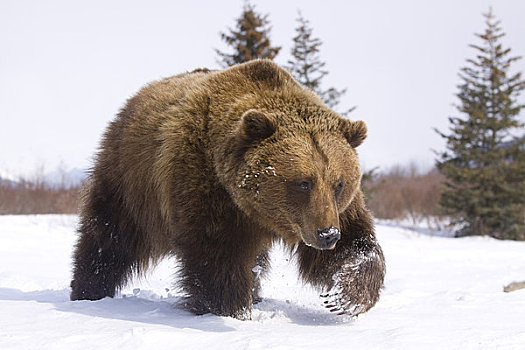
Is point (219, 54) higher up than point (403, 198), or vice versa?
point (219, 54)

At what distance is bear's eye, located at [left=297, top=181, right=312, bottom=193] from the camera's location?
371cm

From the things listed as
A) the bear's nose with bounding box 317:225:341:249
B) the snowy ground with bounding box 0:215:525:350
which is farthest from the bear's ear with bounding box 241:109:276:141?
the snowy ground with bounding box 0:215:525:350

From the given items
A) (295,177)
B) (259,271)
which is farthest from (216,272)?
(259,271)

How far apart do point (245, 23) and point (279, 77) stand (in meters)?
15.8

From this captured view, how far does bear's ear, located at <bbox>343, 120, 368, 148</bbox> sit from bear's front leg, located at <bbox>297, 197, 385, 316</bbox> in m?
0.52

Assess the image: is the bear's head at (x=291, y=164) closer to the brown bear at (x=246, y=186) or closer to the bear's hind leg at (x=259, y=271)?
the brown bear at (x=246, y=186)

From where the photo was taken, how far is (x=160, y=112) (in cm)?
473

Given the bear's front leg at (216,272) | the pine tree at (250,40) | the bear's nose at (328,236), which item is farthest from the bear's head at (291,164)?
the pine tree at (250,40)

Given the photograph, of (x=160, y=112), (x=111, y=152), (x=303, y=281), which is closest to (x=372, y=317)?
(x=303, y=281)

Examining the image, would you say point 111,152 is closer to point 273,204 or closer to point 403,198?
point 273,204

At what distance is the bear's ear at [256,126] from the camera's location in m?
3.91

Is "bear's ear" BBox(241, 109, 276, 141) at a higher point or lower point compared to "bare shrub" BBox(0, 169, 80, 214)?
lower

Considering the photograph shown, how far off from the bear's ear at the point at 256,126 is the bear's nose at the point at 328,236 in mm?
863

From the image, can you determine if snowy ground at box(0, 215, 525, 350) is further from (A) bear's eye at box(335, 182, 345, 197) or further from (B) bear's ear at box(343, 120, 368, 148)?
(B) bear's ear at box(343, 120, 368, 148)
